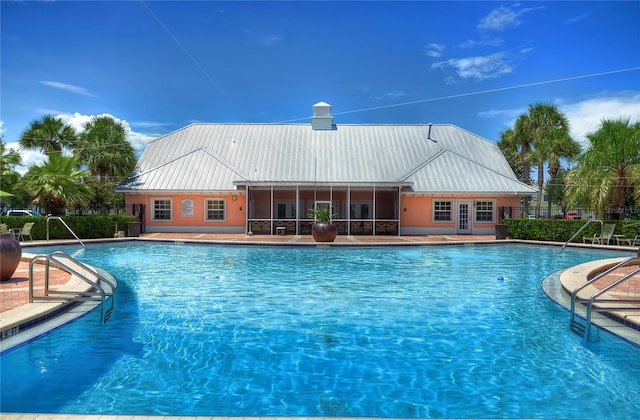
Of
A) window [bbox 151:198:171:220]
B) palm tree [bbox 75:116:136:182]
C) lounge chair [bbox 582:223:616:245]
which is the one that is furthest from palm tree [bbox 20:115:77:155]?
lounge chair [bbox 582:223:616:245]

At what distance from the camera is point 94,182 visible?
99.8 ft

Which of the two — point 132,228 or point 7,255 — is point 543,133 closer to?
point 132,228

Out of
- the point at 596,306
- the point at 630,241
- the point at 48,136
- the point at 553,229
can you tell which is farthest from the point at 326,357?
the point at 48,136

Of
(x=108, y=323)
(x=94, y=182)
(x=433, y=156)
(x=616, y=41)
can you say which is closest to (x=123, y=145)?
(x=94, y=182)

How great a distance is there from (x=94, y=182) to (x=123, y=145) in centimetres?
328

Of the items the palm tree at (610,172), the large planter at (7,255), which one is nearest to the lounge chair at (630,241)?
the palm tree at (610,172)

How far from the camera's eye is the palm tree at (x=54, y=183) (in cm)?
2153

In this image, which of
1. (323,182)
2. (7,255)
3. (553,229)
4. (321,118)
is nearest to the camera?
(7,255)

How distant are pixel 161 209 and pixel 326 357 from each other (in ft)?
75.2

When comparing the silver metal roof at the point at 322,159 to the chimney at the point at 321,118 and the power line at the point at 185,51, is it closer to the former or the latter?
the chimney at the point at 321,118

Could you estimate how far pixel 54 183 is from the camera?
70.9 feet

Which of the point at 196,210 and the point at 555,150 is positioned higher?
the point at 555,150

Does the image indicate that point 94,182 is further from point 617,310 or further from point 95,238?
point 617,310

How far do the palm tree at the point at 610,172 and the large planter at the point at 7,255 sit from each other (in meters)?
23.4
